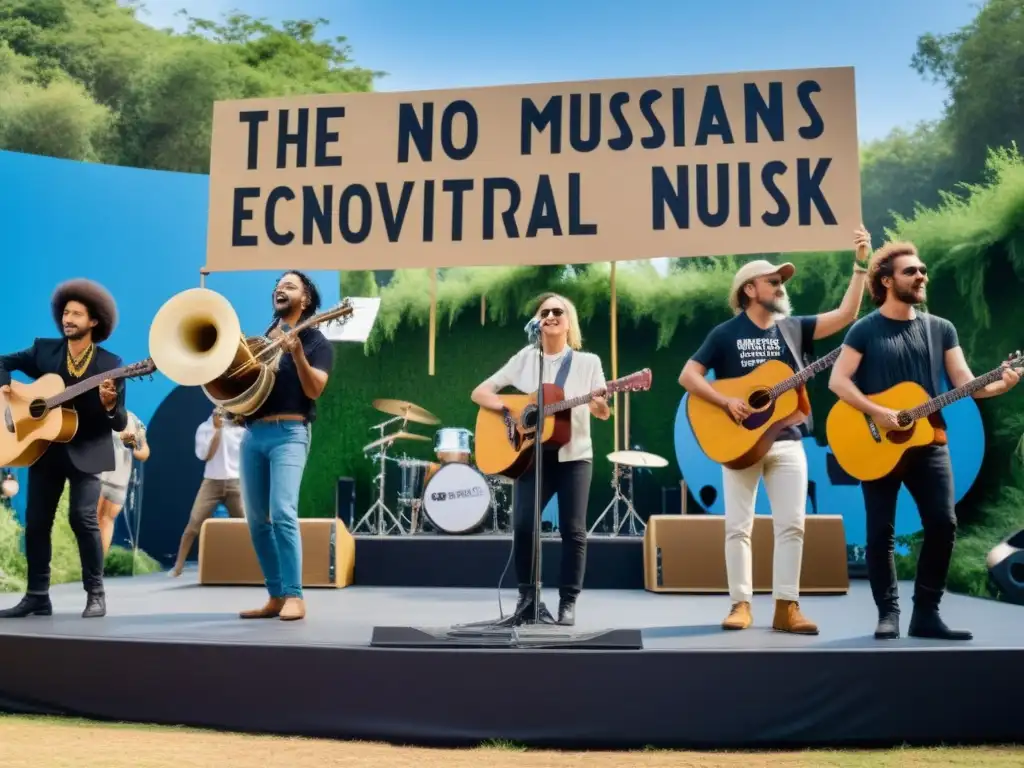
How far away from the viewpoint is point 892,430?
153 inches

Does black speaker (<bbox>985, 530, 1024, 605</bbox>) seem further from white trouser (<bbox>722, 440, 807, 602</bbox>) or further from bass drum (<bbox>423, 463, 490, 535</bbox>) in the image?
bass drum (<bbox>423, 463, 490, 535</bbox>)

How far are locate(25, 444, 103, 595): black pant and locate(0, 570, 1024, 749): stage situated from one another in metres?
0.68

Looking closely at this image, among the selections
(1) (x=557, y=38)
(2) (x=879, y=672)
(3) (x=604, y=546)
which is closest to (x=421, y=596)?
(3) (x=604, y=546)

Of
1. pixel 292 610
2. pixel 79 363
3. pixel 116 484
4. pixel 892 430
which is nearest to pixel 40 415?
pixel 79 363

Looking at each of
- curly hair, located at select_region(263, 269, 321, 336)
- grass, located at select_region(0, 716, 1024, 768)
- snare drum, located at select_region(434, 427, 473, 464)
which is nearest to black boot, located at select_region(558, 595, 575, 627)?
grass, located at select_region(0, 716, 1024, 768)

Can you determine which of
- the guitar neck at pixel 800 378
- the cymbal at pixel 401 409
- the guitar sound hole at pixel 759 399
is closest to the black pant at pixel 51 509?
the guitar sound hole at pixel 759 399

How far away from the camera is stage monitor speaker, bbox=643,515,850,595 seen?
6.20 metres

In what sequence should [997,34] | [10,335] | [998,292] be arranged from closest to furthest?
[998,292]
[10,335]
[997,34]

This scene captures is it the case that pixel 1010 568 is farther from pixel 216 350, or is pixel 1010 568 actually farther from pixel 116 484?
pixel 116 484

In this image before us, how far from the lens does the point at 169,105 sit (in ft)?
83.3

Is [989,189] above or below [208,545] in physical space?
above

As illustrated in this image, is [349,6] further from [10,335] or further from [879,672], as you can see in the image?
[879,672]

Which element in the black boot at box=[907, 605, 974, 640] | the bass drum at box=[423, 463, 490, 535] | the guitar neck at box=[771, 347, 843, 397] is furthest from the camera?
the bass drum at box=[423, 463, 490, 535]

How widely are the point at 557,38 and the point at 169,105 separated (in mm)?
10742
